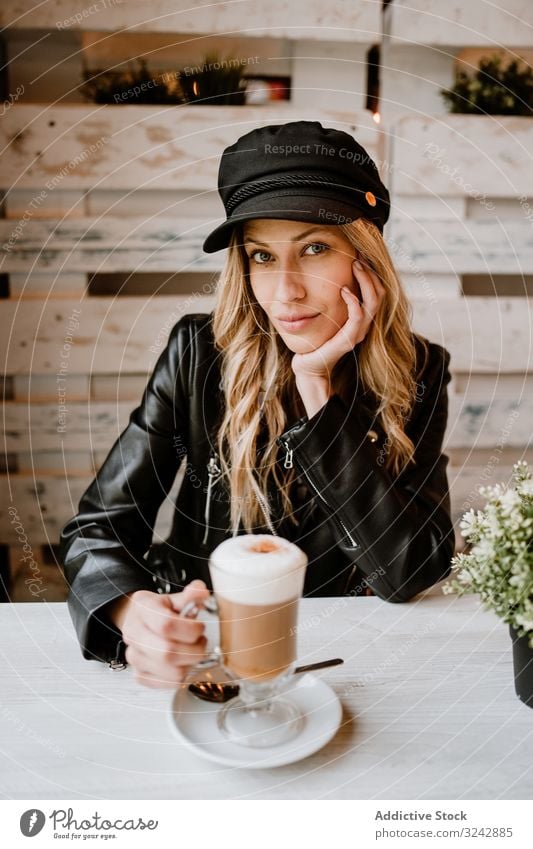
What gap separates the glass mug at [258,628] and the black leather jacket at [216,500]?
14 cm

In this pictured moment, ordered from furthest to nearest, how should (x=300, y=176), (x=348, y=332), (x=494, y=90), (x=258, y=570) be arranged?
(x=494, y=90), (x=348, y=332), (x=300, y=176), (x=258, y=570)

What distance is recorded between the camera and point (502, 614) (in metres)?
0.51

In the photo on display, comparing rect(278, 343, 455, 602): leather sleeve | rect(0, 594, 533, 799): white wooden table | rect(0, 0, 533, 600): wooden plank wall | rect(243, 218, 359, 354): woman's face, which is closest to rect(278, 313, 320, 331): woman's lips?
rect(243, 218, 359, 354): woman's face

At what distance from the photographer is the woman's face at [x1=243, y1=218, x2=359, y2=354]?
755 mm

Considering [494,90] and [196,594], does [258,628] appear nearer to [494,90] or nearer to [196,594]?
[196,594]

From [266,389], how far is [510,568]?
1.46 feet

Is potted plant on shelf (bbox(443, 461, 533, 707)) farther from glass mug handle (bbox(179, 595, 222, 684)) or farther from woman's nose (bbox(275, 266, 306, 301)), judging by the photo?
woman's nose (bbox(275, 266, 306, 301))

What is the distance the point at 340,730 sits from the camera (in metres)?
0.51

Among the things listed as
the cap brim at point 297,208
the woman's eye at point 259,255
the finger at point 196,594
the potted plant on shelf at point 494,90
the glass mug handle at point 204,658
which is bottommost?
the glass mug handle at point 204,658

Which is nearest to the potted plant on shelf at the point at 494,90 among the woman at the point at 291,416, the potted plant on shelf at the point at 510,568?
the woman at the point at 291,416

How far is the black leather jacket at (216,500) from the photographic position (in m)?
0.70

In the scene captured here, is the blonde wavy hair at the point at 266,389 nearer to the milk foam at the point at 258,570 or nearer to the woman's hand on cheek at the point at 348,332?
the woman's hand on cheek at the point at 348,332

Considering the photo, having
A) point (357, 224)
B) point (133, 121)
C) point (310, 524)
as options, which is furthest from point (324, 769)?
point (133, 121)

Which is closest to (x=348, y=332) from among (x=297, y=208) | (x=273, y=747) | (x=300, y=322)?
(x=300, y=322)
